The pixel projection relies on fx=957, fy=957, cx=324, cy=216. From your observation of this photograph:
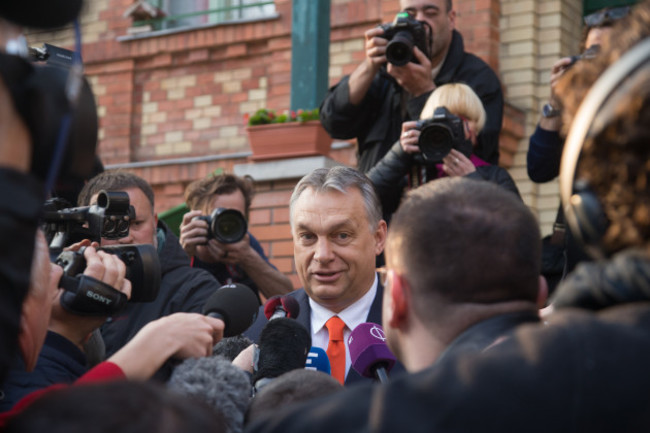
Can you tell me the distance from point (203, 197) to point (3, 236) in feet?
12.9

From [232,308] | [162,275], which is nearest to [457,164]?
[162,275]

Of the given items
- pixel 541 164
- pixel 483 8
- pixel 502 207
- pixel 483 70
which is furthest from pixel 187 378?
pixel 483 8

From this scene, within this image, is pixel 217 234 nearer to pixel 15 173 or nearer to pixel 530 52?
pixel 15 173

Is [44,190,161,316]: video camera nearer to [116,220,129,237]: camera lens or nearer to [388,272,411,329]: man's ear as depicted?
[116,220,129,237]: camera lens

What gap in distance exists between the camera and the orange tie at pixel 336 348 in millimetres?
3586

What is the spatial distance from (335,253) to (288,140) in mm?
2782

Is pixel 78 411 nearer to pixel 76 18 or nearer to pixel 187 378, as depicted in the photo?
pixel 76 18

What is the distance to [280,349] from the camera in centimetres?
255

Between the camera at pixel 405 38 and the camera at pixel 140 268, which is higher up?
the camera at pixel 405 38

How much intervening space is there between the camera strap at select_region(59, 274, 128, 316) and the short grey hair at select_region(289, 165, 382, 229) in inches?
56.8

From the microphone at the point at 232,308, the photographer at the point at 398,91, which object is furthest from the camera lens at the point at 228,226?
the microphone at the point at 232,308

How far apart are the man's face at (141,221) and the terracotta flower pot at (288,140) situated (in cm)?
196

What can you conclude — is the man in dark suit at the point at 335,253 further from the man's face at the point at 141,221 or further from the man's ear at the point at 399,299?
the man's ear at the point at 399,299

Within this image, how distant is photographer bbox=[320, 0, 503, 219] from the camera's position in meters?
4.66
